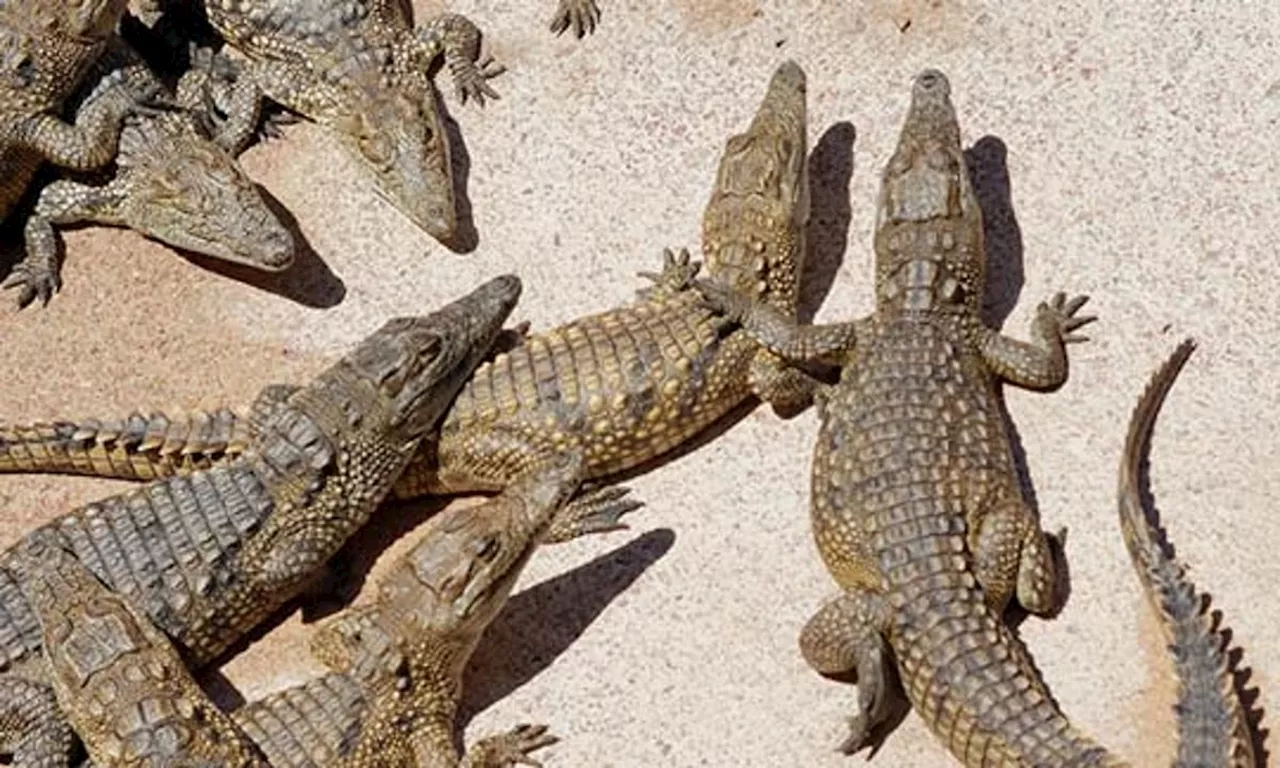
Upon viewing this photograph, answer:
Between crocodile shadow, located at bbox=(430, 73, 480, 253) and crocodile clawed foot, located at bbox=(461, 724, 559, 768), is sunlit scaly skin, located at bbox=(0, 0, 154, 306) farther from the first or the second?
crocodile clawed foot, located at bbox=(461, 724, 559, 768)

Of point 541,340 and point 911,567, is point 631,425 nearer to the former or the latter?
point 541,340

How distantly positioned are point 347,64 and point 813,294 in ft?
6.56

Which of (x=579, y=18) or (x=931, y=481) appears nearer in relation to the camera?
(x=931, y=481)

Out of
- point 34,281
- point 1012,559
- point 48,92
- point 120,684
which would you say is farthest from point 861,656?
point 48,92

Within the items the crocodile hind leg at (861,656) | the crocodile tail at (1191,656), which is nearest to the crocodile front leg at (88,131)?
the crocodile hind leg at (861,656)

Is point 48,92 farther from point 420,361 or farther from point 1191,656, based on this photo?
point 1191,656

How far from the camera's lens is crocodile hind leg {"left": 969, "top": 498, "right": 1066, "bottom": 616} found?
641 centimetres

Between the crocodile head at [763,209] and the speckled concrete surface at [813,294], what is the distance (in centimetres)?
24

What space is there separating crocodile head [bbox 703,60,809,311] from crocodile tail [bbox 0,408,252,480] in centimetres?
169

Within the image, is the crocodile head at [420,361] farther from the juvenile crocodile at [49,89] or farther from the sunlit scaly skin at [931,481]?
the juvenile crocodile at [49,89]

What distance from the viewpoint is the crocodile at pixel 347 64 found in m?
7.87

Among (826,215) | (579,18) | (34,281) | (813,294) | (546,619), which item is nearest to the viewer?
(546,619)

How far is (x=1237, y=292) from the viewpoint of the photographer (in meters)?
7.15

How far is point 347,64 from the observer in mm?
7961
